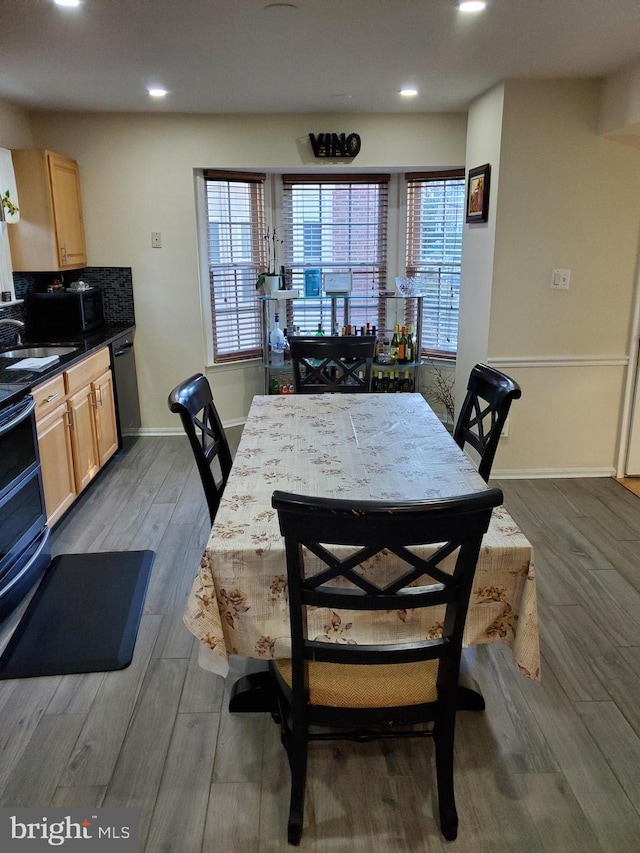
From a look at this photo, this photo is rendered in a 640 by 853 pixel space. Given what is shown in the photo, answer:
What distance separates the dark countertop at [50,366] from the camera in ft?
9.48

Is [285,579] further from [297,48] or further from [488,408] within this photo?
[297,48]

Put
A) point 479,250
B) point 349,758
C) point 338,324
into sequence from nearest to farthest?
point 349,758 < point 479,250 < point 338,324

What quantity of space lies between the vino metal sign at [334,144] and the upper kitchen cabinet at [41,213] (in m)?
1.72

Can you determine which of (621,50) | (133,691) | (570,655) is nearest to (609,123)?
(621,50)

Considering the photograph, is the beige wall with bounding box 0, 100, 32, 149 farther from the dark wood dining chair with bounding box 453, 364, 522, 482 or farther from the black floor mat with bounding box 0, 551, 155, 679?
the dark wood dining chair with bounding box 453, 364, 522, 482

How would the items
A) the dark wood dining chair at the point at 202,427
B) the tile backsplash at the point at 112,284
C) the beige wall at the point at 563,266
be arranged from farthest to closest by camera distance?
the tile backsplash at the point at 112,284, the beige wall at the point at 563,266, the dark wood dining chair at the point at 202,427

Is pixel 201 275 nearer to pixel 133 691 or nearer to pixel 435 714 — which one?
pixel 133 691

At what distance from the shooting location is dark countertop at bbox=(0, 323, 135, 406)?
2889mm

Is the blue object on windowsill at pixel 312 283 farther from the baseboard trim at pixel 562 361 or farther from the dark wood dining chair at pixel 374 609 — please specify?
the dark wood dining chair at pixel 374 609

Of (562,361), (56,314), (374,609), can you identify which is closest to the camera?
(374,609)

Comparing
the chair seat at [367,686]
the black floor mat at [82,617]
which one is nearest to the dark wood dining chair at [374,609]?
the chair seat at [367,686]

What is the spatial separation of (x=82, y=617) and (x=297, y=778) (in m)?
1.43

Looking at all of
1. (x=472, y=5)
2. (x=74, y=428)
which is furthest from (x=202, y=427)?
(x=472, y=5)

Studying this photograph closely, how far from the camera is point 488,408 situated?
2.50 metres
